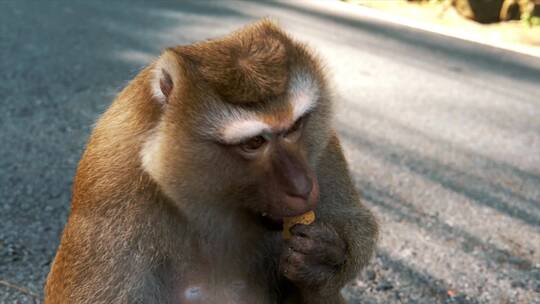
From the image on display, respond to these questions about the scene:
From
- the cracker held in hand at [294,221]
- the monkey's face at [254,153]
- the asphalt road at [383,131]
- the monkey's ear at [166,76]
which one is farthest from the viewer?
the asphalt road at [383,131]

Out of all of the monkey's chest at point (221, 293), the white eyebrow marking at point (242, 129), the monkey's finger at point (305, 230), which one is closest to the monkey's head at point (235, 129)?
the white eyebrow marking at point (242, 129)

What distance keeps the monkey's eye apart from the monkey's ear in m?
0.27

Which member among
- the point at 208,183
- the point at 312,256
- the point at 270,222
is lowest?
the point at 312,256

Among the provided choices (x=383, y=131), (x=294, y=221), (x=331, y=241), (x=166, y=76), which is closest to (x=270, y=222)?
(x=294, y=221)

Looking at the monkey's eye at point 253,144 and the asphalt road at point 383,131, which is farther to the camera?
the asphalt road at point 383,131

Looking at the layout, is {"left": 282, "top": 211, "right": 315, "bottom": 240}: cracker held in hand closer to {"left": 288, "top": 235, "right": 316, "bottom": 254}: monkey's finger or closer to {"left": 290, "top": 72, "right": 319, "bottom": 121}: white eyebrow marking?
{"left": 288, "top": 235, "right": 316, "bottom": 254}: monkey's finger

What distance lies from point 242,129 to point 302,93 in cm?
22

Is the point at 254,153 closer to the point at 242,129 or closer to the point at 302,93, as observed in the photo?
the point at 242,129

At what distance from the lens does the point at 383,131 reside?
200 inches

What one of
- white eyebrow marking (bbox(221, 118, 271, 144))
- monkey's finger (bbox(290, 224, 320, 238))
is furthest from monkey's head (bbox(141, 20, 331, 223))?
monkey's finger (bbox(290, 224, 320, 238))

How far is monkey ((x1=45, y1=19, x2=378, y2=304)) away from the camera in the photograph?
1.78m

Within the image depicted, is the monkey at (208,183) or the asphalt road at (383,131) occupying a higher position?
the monkey at (208,183)

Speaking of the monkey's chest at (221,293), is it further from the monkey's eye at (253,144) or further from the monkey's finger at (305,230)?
the monkey's eye at (253,144)

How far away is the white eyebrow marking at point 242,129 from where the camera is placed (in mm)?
1741
